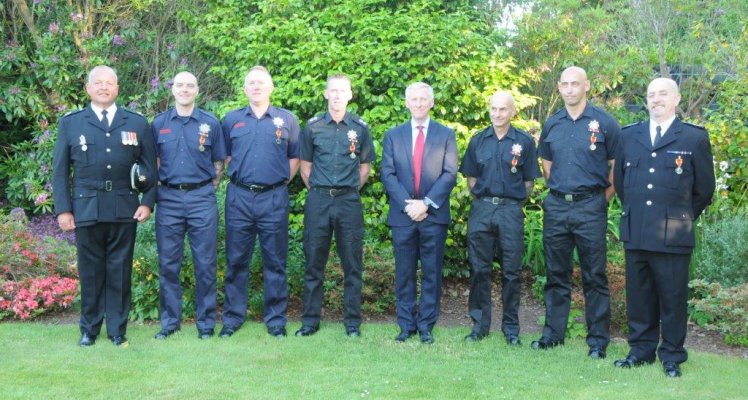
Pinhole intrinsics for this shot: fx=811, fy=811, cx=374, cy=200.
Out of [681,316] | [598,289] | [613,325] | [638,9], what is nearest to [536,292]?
[613,325]

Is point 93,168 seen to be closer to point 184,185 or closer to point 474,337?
point 184,185

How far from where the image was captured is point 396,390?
495 cm

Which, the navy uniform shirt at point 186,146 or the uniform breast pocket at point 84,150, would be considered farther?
the navy uniform shirt at point 186,146

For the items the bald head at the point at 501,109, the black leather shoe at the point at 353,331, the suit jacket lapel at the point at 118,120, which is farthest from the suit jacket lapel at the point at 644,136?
the suit jacket lapel at the point at 118,120

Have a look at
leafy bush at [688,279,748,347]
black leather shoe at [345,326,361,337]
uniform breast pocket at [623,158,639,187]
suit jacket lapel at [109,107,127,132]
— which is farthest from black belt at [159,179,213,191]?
leafy bush at [688,279,748,347]

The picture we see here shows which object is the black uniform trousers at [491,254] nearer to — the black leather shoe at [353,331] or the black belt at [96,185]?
the black leather shoe at [353,331]

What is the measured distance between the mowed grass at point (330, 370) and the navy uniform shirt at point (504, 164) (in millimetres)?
1151

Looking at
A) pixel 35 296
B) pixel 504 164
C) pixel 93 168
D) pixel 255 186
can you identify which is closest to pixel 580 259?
pixel 504 164

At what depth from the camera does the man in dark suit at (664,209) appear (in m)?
5.25

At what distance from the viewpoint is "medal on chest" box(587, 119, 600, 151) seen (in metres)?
5.76

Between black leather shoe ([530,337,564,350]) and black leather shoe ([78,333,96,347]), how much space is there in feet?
10.7

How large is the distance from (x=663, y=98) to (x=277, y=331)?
3299 millimetres

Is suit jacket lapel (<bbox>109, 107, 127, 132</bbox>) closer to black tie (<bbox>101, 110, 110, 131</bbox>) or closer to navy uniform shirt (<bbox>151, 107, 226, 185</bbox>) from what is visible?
black tie (<bbox>101, 110, 110, 131</bbox>)

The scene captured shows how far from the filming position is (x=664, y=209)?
5.25m
